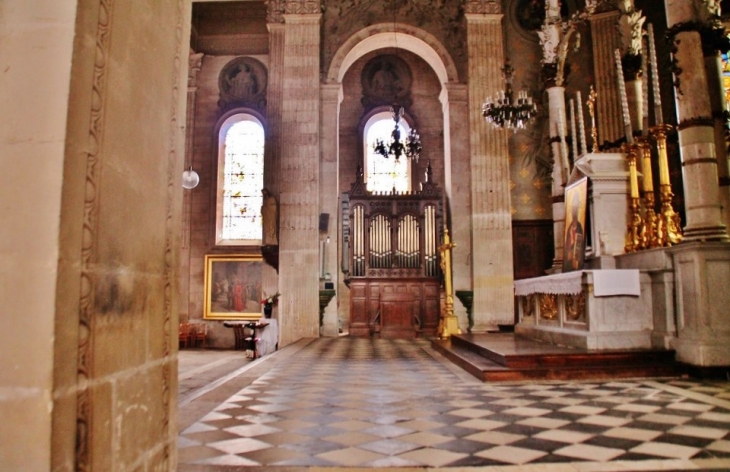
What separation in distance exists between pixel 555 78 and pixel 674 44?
339cm

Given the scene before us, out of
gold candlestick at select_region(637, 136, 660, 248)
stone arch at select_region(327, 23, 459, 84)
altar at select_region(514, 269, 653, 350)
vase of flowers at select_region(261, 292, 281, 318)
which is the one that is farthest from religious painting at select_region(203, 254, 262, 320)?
gold candlestick at select_region(637, 136, 660, 248)

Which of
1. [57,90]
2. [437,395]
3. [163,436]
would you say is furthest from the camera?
[437,395]

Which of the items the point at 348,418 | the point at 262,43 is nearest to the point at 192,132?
the point at 262,43

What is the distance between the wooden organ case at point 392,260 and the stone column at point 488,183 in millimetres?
1386

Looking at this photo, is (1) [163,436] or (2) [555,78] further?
(2) [555,78]

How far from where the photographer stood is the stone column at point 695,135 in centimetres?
595

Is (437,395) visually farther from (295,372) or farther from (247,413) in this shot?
(295,372)

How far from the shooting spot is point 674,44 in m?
6.65

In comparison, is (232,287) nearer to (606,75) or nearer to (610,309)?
(606,75)

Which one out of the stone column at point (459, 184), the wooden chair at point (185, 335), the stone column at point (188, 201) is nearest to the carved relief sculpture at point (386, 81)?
the stone column at point (459, 184)

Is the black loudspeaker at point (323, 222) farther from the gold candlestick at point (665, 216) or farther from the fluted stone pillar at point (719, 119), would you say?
the fluted stone pillar at point (719, 119)

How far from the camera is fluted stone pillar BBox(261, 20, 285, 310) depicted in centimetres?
1277

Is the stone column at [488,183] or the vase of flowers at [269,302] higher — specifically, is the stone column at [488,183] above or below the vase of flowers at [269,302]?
above

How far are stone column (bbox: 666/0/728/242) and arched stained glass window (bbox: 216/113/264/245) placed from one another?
39.8 ft
